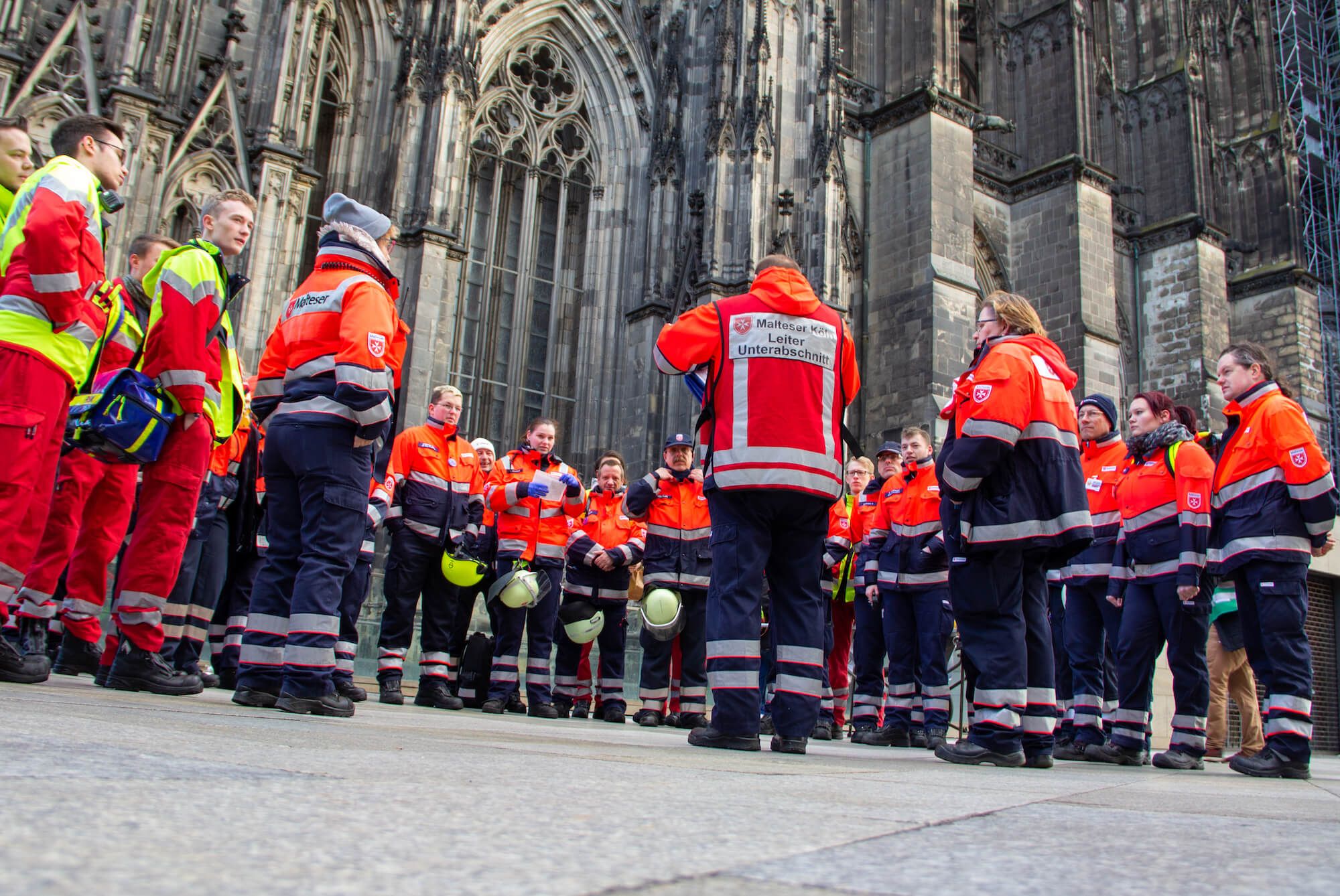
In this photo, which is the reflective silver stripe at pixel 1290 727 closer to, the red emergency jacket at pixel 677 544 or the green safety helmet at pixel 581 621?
the red emergency jacket at pixel 677 544

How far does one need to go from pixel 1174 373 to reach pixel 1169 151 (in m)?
5.54

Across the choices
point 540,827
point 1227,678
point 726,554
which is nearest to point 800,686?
point 726,554

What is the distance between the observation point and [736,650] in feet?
13.4

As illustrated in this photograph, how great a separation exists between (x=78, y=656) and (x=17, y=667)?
3.36 feet

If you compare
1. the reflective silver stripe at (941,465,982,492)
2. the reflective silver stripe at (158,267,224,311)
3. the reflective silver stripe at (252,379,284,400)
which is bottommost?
the reflective silver stripe at (941,465,982,492)

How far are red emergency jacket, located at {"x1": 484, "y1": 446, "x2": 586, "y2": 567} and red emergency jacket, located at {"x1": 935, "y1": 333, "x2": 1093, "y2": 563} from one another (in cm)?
326

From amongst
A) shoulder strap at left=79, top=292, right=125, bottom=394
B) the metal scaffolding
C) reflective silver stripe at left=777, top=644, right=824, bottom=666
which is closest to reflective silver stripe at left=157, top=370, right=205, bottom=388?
shoulder strap at left=79, top=292, right=125, bottom=394

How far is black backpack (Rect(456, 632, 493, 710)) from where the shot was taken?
7.16 meters

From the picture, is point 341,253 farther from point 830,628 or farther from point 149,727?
point 830,628

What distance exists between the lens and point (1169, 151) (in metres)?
25.0

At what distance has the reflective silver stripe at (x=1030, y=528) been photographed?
424cm

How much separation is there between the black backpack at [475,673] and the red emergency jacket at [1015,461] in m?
3.82

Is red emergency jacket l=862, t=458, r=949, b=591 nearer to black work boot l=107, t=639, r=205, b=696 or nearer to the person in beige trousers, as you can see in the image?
the person in beige trousers

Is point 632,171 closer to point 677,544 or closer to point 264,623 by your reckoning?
point 677,544
